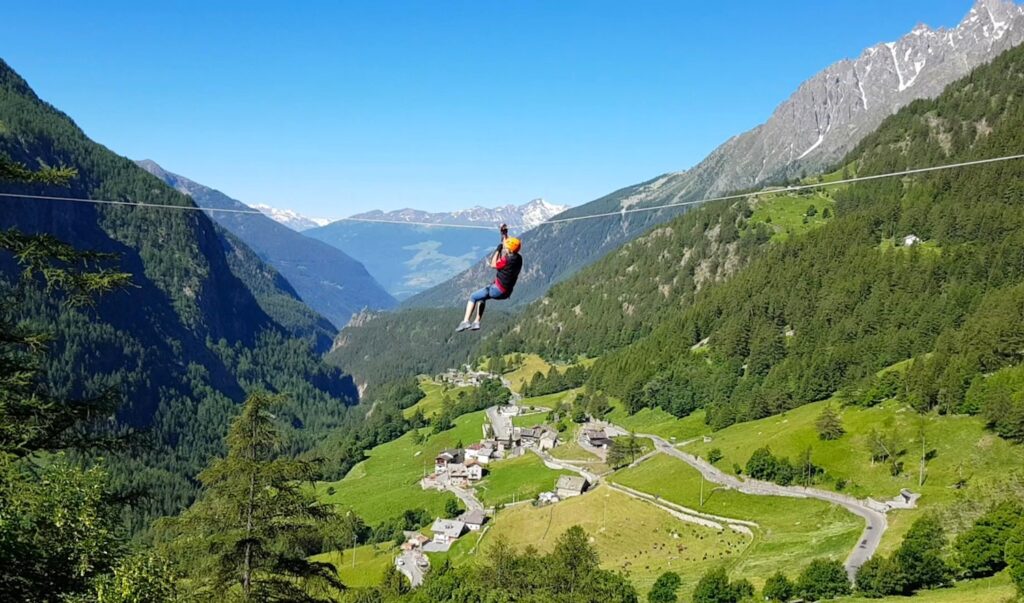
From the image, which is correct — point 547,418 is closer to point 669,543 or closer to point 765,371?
point 765,371

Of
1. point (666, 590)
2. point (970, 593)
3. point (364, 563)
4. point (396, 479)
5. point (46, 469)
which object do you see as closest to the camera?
point (46, 469)

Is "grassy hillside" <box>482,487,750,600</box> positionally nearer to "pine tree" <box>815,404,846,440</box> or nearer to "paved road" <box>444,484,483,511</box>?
"paved road" <box>444,484,483,511</box>

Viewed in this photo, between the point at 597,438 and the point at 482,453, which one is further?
the point at 482,453

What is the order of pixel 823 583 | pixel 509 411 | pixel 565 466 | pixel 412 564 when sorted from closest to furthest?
pixel 823 583 < pixel 412 564 < pixel 565 466 < pixel 509 411

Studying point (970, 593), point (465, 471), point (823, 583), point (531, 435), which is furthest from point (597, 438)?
point (970, 593)

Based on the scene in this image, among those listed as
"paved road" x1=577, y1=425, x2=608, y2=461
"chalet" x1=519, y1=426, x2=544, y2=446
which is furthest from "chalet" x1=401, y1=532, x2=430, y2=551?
"chalet" x1=519, y1=426, x2=544, y2=446

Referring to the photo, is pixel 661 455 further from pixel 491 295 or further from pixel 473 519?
pixel 491 295

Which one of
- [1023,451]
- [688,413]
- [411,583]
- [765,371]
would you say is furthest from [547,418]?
[1023,451]
